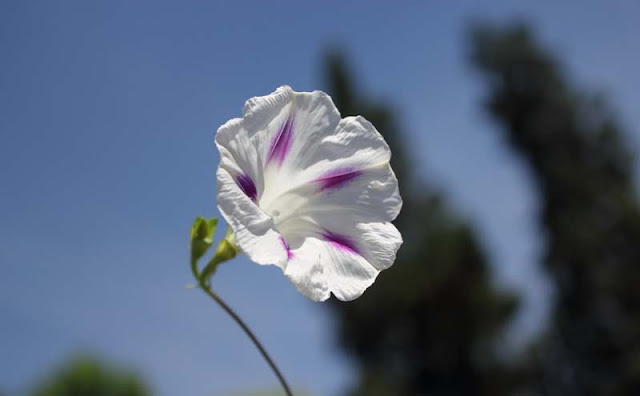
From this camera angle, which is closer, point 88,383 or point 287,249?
point 287,249

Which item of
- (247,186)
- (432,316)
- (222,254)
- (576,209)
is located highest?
(247,186)

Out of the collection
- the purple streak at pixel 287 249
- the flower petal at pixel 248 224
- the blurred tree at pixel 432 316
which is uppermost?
the flower petal at pixel 248 224

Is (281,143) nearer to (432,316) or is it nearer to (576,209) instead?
(576,209)

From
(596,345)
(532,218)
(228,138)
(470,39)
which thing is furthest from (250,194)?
(470,39)

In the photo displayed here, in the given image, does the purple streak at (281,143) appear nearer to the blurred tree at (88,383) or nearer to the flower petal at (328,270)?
the flower petal at (328,270)

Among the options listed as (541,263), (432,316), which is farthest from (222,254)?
(432,316)

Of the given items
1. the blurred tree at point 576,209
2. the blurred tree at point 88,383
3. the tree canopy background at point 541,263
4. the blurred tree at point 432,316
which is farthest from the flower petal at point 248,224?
the blurred tree at point 432,316
